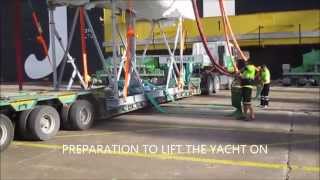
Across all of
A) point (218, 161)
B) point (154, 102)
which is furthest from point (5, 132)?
point (154, 102)

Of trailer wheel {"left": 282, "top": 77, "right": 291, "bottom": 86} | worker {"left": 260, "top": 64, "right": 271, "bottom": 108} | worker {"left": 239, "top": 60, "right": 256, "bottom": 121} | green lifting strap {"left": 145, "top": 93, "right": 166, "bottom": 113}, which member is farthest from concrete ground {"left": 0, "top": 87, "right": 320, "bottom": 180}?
trailer wheel {"left": 282, "top": 77, "right": 291, "bottom": 86}

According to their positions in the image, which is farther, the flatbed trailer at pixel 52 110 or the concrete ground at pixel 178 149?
the flatbed trailer at pixel 52 110

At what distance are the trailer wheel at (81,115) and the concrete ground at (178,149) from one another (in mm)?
254

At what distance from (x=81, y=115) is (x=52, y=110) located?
117cm

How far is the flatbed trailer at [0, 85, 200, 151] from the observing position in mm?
10852

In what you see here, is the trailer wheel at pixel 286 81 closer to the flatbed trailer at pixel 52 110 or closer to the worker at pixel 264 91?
the worker at pixel 264 91

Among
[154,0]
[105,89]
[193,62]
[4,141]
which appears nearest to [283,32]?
[193,62]

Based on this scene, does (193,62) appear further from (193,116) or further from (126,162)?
(126,162)

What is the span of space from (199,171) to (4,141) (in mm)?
4138

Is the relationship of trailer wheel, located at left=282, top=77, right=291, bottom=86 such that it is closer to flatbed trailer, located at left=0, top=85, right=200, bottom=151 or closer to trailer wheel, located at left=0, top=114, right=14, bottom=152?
flatbed trailer, located at left=0, top=85, right=200, bottom=151

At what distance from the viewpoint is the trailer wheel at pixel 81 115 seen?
12.6 meters

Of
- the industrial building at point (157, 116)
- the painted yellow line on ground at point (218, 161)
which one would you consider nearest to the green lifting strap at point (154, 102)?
the industrial building at point (157, 116)

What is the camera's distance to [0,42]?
39.5 m

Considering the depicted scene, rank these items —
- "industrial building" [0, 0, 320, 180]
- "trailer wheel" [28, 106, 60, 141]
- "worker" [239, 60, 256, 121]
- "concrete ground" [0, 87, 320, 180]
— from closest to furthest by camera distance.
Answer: "concrete ground" [0, 87, 320, 180], "industrial building" [0, 0, 320, 180], "trailer wheel" [28, 106, 60, 141], "worker" [239, 60, 256, 121]
